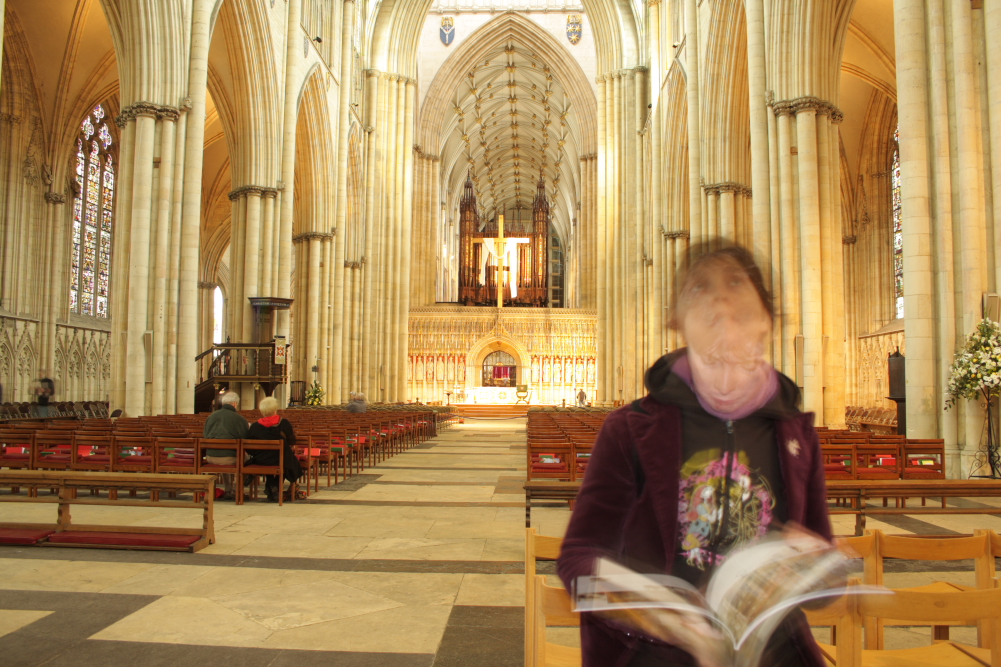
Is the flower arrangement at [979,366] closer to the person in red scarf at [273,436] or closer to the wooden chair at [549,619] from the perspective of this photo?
the person in red scarf at [273,436]

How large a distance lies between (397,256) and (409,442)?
642 inches

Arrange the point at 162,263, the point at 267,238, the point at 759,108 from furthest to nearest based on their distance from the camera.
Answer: the point at 267,238 < the point at 759,108 < the point at 162,263

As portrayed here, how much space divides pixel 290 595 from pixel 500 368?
109ft

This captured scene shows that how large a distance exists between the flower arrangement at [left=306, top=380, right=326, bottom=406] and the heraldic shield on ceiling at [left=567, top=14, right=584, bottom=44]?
80.9 feet

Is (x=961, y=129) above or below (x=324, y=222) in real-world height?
below

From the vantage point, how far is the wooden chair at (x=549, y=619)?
1.95 meters

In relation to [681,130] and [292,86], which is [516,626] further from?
[681,130]

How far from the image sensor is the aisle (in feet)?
10.8

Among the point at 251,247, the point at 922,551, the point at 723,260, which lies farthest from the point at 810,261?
the point at 251,247

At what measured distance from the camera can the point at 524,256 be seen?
4353 centimetres

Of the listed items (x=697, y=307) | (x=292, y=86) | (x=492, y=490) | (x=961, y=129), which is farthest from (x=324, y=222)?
(x=697, y=307)

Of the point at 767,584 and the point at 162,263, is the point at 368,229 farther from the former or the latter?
the point at 767,584

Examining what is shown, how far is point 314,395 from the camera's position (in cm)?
2195

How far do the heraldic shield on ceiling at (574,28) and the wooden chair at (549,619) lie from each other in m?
39.1
